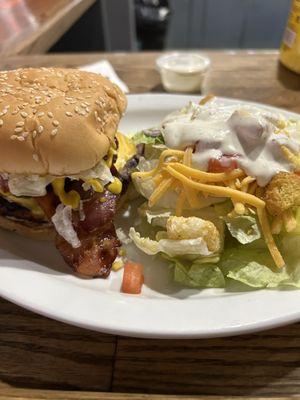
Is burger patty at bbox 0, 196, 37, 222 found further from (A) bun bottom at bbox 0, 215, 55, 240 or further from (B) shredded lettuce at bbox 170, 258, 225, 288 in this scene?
(B) shredded lettuce at bbox 170, 258, 225, 288

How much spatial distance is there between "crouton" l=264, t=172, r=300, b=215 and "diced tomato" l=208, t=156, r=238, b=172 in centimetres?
11

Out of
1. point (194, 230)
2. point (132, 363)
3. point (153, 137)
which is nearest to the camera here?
point (132, 363)

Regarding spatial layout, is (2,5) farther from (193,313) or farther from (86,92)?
(193,313)

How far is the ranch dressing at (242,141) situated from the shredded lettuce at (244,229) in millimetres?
104

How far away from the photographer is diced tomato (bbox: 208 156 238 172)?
1.13 meters

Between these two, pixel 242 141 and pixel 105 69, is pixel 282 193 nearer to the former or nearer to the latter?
pixel 242 141

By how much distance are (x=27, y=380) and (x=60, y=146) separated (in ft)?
1.84

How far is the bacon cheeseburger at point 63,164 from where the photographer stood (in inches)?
43.5

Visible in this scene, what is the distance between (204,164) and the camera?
115cm

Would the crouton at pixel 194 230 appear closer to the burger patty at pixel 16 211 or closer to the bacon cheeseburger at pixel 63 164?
the bacon cheeseburger at pixel 63 164

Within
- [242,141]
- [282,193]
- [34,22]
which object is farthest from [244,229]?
[34,22]

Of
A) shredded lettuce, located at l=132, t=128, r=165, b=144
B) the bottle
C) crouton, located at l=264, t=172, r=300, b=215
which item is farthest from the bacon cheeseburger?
the bottle

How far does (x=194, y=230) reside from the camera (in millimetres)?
1045

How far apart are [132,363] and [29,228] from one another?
0.52 m
